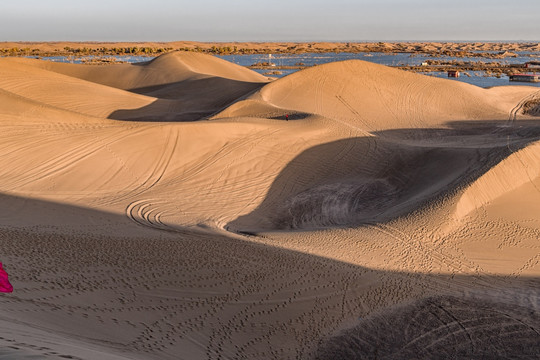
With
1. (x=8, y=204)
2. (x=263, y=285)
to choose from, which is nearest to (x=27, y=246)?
(x=8, y=204)

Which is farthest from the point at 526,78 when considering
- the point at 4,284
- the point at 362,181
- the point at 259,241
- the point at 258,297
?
the point at 4,284

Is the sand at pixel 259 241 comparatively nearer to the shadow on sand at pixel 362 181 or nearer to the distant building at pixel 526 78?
the shadow on sand at pixel 362 181

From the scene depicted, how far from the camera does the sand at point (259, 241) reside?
289 inches

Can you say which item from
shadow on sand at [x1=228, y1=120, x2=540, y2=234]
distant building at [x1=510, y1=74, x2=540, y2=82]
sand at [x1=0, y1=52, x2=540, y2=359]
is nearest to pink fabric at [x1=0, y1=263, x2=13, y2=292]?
sand at [x1=0, y1=52, x2=540, y2=359]

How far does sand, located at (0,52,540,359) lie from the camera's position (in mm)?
7340

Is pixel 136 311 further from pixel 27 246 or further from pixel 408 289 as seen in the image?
pixel 408 289

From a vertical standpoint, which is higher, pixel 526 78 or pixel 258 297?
pixel 526 78

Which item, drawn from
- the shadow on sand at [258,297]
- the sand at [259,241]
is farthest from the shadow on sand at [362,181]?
the shadow on sand at [258,297]

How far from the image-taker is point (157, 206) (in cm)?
1340

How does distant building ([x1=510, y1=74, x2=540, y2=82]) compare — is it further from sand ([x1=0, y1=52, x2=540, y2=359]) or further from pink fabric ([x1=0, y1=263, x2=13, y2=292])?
pink fabric ([x1=0, y1=263, x2=13, y2=292])

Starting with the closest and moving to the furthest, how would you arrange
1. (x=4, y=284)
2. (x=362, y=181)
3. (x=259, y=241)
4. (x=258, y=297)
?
(x=4, y=284), (x=258, y=297), (x=259, y=241), (x=362, y=181)

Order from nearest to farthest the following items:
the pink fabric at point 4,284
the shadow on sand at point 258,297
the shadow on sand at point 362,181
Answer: the pink fabric at point 4,284 < the shadow on sand at point 258,297 < the shadow on sand at point 362,181

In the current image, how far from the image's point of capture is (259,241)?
10.9 m

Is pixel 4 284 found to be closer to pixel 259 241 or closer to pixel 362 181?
pixel 259 241
